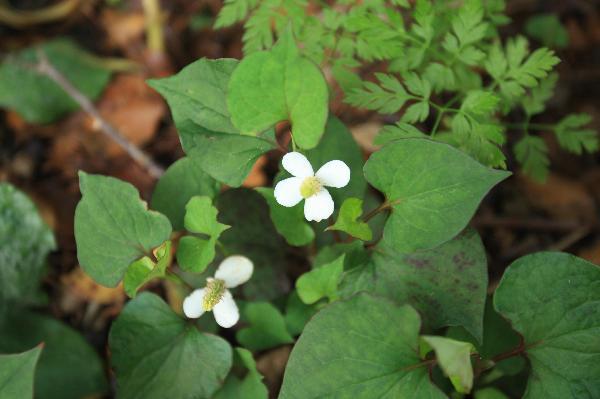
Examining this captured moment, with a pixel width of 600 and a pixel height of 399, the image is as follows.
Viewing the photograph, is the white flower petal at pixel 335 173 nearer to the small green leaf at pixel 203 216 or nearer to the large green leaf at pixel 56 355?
the small green leaf at pixel 203 216

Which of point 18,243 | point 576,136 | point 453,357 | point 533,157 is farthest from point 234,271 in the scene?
point 576,136

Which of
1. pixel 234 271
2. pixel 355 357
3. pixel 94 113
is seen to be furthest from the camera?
pixel 94 113

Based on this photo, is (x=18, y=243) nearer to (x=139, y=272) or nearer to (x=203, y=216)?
(x=139, y=272)

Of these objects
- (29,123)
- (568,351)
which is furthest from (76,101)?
(568,351)

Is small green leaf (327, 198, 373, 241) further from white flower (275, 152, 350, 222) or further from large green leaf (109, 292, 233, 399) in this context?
large green leaf (109, 292, 233, 399)

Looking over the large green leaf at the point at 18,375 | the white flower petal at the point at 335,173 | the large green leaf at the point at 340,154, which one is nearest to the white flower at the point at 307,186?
the white flower petal at the point at 335,173

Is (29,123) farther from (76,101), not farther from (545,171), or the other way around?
(545,171)
